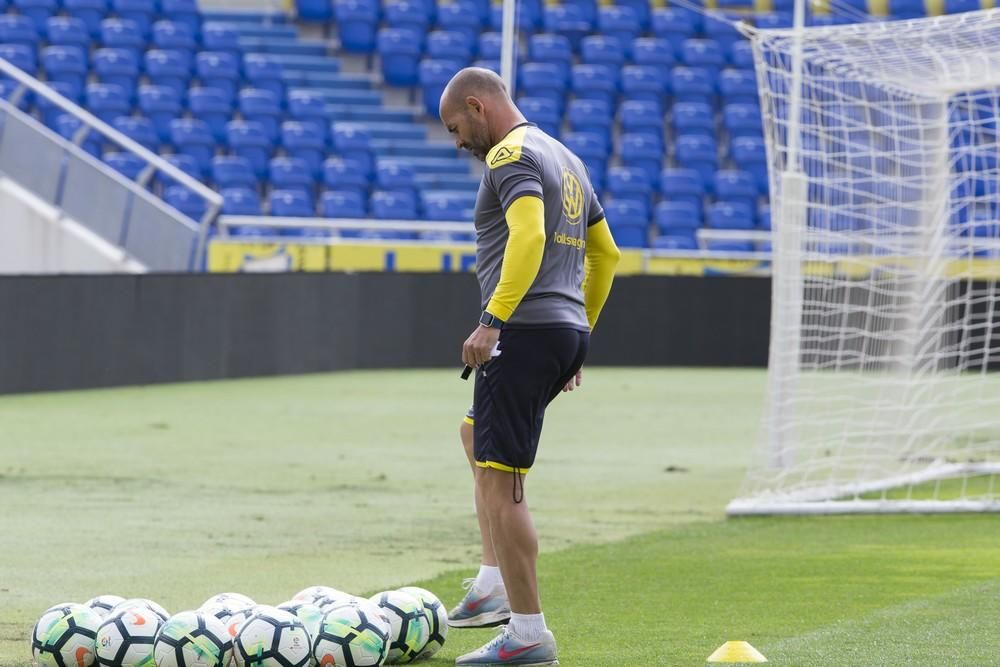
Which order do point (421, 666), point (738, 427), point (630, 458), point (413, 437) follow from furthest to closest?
point (738, 427)
point (413, 437)
point (630, 458)
point (421, 666)

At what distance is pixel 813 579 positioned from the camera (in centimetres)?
769

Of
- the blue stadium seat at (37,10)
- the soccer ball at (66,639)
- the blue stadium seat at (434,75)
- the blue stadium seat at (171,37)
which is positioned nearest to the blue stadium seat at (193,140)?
the blue stadium seat at (171,37)

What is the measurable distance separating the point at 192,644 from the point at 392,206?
62.5 feet

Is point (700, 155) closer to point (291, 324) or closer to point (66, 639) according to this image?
point (291, 324)

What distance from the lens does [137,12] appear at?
84.6ft

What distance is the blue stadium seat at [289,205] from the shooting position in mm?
23500

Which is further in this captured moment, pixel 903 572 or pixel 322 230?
pixel 322 230

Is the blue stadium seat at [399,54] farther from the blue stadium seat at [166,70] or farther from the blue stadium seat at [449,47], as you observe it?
the blue stadium seat at [166,70]

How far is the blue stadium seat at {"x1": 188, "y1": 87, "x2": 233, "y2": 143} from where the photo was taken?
2470cm

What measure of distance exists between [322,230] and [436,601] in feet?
57.8

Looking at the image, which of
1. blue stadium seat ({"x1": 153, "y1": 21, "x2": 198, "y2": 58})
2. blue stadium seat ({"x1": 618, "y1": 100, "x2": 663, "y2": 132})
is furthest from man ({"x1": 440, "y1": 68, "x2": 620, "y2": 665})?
blue stadium seat ({"x1": 618, "y1": 100, "x2": 663, "y2": 132})

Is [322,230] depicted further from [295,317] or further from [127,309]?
[127,309]

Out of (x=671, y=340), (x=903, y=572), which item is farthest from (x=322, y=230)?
(x=903, y=572)

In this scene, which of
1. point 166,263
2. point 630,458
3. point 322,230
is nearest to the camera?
point 630,458
